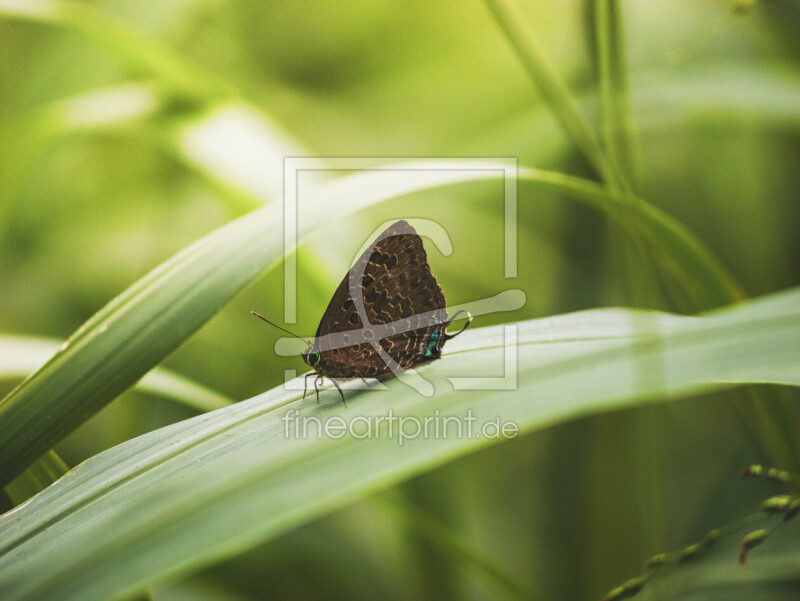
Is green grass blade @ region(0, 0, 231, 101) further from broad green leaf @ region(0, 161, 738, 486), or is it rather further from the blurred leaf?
the blurred leaf

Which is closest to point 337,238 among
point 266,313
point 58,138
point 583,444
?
point 266,313

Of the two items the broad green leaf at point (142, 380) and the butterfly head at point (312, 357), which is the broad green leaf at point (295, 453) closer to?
the butterfly head at point (312, 357)

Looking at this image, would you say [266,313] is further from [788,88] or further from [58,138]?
[788,88]
